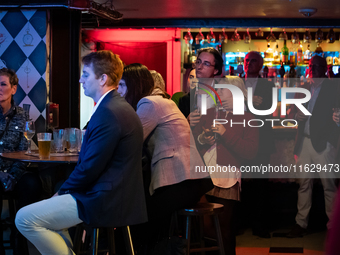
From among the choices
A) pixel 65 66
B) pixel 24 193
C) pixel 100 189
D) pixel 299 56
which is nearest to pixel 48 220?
pixel 100 189

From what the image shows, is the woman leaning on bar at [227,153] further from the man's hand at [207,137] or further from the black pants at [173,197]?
the black pants at [173,197]

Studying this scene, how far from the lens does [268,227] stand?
466 centimetres

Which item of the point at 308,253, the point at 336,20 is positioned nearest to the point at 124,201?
the point at 308,253

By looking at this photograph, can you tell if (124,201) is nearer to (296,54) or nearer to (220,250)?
(220,250)

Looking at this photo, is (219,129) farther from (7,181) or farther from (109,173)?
(7,181)

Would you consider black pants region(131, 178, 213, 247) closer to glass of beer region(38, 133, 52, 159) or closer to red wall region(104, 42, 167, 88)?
glass of beer region(38, 133, 52, 159)

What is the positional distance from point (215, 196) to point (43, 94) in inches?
103

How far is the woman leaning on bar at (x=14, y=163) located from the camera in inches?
131

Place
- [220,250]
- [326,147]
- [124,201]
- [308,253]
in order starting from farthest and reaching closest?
[326,147], [308,253], [220,250], [124,201]

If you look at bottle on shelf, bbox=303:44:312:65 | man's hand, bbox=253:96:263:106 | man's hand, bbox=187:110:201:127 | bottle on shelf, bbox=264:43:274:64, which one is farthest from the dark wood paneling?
bottle on shelf, bbox=303:44:312:65

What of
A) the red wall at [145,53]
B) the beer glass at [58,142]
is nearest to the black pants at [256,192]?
the beer glass at [58,142]

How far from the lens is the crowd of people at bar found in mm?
A: 2234

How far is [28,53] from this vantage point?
487 centimetres

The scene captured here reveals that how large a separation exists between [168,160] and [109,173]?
0.53 m
